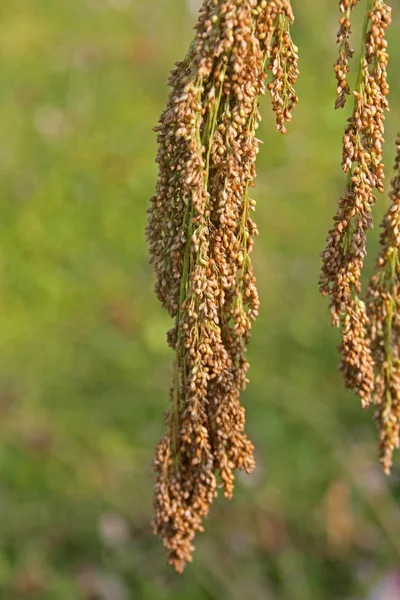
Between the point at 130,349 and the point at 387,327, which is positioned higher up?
the point at 130,349

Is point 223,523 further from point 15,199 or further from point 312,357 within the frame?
point 15,199

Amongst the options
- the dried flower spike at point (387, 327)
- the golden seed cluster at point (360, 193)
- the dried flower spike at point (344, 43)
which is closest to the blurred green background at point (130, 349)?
the dried flower spike at point (387, 327)

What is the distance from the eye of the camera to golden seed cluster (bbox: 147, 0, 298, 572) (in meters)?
1.57

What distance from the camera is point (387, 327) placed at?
1943 millimetres

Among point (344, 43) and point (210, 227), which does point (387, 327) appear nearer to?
point (210, 227)

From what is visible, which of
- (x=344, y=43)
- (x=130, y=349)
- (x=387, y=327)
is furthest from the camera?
(x=130, y=349)

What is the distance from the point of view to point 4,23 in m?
8.01

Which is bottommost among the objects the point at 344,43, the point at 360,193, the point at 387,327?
the point at 387,327

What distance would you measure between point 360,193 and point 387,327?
1.28 feet

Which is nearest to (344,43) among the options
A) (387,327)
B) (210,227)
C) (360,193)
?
(360,193)

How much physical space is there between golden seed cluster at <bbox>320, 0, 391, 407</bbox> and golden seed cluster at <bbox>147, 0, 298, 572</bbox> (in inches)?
5.9

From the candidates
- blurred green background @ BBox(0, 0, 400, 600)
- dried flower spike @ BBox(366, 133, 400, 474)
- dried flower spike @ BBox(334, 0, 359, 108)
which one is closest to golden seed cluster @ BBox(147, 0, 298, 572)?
dried flower spike @ BBox(334, 0, 359, 108)

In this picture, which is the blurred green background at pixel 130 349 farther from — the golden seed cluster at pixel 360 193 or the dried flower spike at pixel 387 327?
the golden seed cluster at pixel 360 193

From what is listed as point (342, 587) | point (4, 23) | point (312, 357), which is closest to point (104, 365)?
point (312, 357)
